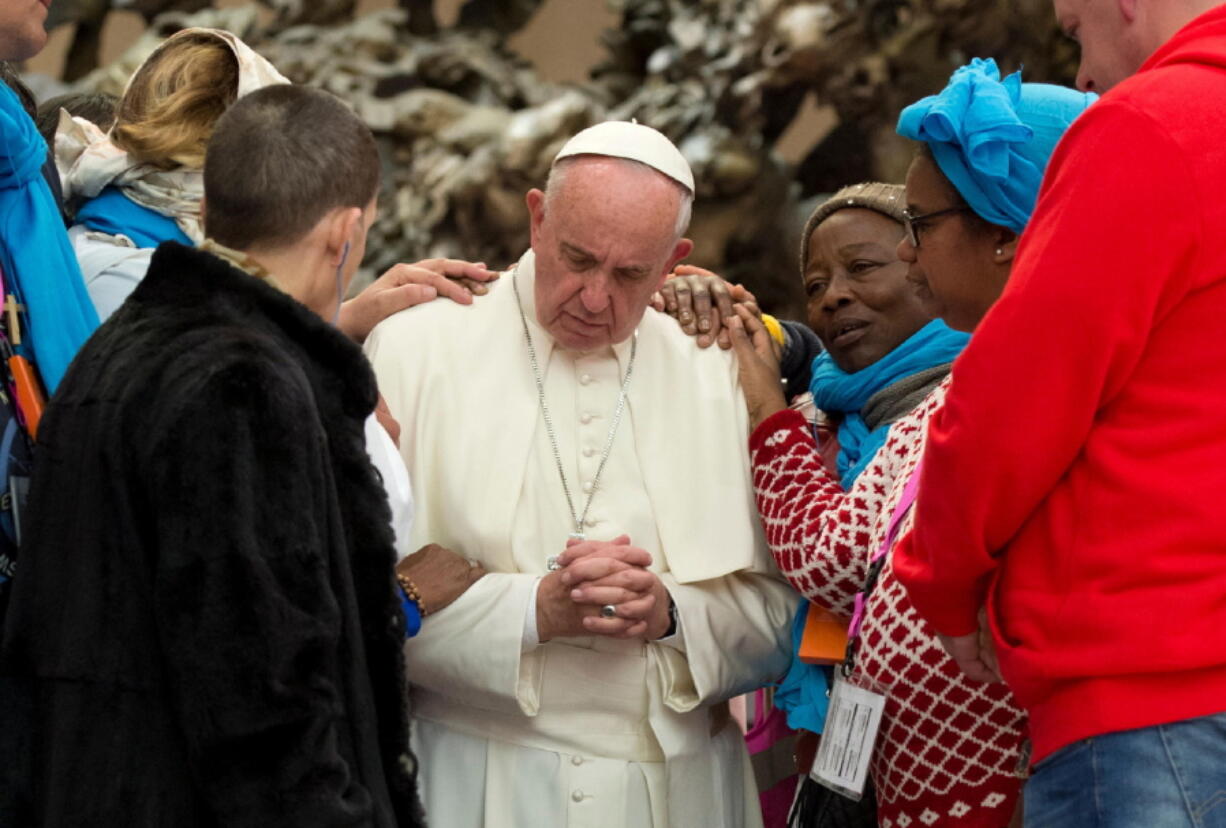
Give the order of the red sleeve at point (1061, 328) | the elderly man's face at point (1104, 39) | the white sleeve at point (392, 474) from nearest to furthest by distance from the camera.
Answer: the red sleeve at point (1061, 328)
the elderly man's face at point (1104, 39)
the white sleeve at point (392, 474)

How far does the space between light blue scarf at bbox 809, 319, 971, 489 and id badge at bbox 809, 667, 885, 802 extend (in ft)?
1.72

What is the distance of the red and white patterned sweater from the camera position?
250 cm

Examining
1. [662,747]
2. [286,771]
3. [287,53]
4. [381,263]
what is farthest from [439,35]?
[286,771]

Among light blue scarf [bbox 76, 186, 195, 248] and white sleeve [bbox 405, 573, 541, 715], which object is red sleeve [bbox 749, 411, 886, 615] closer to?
white sleeve [bbox 405, 573, 541, 715]

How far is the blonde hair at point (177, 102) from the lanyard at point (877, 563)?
1.43 metres

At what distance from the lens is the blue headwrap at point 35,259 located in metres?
2.53

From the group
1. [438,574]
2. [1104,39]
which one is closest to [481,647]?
[438,574]

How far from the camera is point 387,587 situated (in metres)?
2.17

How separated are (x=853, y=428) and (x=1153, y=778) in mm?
1309

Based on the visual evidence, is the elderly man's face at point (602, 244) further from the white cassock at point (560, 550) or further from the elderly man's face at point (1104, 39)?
the elderly man's face at point (1104, 39)

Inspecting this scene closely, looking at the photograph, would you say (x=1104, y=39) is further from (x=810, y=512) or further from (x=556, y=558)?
(x=556, y=558)

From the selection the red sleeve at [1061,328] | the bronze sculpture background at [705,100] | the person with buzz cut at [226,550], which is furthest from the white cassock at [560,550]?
the bronze sculpture background at [705,100]

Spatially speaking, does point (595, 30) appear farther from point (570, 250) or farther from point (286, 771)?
point (286, 771)

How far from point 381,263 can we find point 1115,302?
23.8 ft
